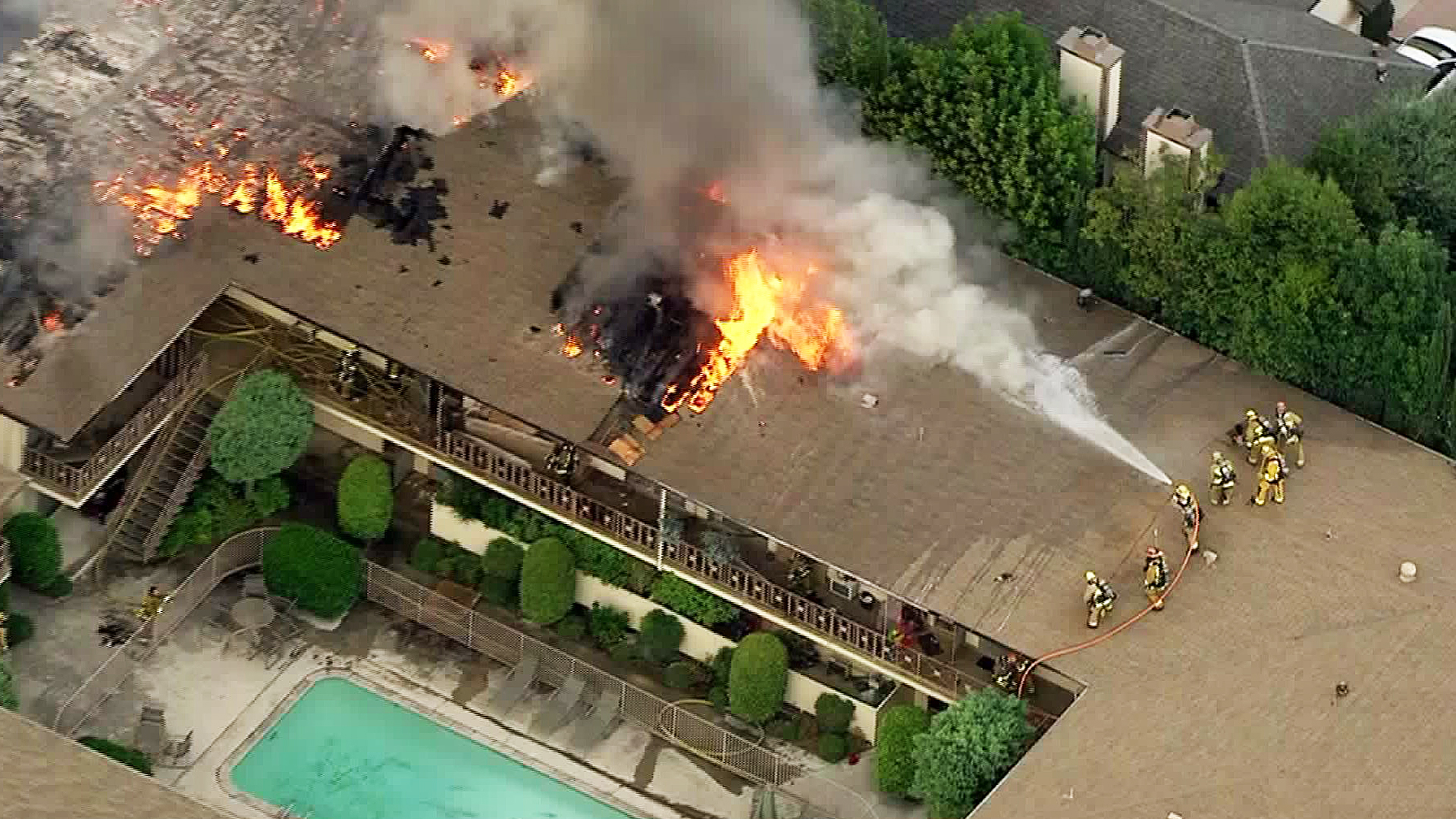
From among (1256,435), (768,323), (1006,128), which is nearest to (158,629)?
(768,323)

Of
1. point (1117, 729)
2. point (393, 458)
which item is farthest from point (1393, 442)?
point (393, 458)

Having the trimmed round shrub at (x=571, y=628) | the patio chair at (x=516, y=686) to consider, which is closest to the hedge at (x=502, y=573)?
the trimmed round shrub at (x=571, y=628)

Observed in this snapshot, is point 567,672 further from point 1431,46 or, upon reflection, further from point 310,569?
point 1431,46

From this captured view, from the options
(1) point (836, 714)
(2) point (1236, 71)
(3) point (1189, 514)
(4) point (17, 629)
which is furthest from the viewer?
(2) point (1236, 71)

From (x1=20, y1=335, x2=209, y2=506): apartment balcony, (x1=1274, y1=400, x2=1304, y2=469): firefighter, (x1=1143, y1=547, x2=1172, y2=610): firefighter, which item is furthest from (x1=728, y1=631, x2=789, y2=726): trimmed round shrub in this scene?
(x1=20, y1=335, x2=209, y2=506): apartment balcony

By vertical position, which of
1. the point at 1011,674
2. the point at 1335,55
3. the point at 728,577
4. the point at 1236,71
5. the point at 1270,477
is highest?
the point at 1335,55
